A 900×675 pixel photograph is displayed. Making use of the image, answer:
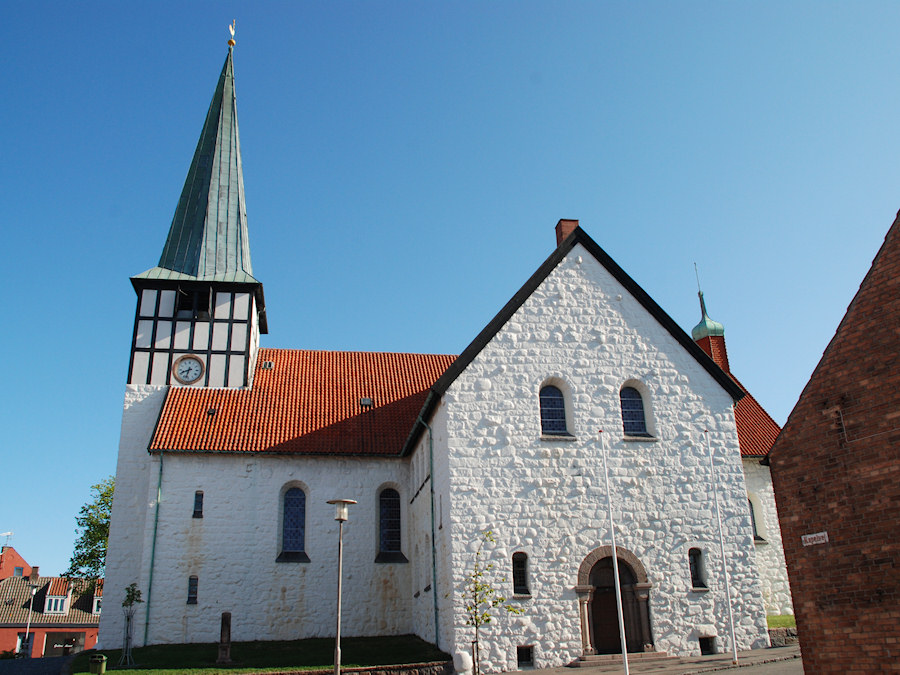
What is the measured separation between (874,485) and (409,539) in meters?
16.9

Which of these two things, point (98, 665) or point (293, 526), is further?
point (293, 526)

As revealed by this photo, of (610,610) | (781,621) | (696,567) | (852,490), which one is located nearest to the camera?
(852,490)

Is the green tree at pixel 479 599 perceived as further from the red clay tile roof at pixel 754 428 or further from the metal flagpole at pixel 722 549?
the red clay tile roof at pixel 754 428

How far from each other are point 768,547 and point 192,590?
18.5m

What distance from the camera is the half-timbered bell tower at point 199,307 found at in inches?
1019

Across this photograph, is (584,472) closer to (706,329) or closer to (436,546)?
(436,546)

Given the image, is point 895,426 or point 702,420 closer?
point 895,426

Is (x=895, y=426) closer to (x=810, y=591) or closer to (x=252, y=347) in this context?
(x=810, y=591)

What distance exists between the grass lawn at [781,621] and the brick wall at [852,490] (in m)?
11.1

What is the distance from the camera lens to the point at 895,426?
9.08 m

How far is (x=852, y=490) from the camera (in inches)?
373

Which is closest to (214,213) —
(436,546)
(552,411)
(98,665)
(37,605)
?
(436,546)

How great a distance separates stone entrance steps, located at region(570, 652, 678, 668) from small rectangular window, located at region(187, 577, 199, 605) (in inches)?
472

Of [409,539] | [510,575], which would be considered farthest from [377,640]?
[510,575]
